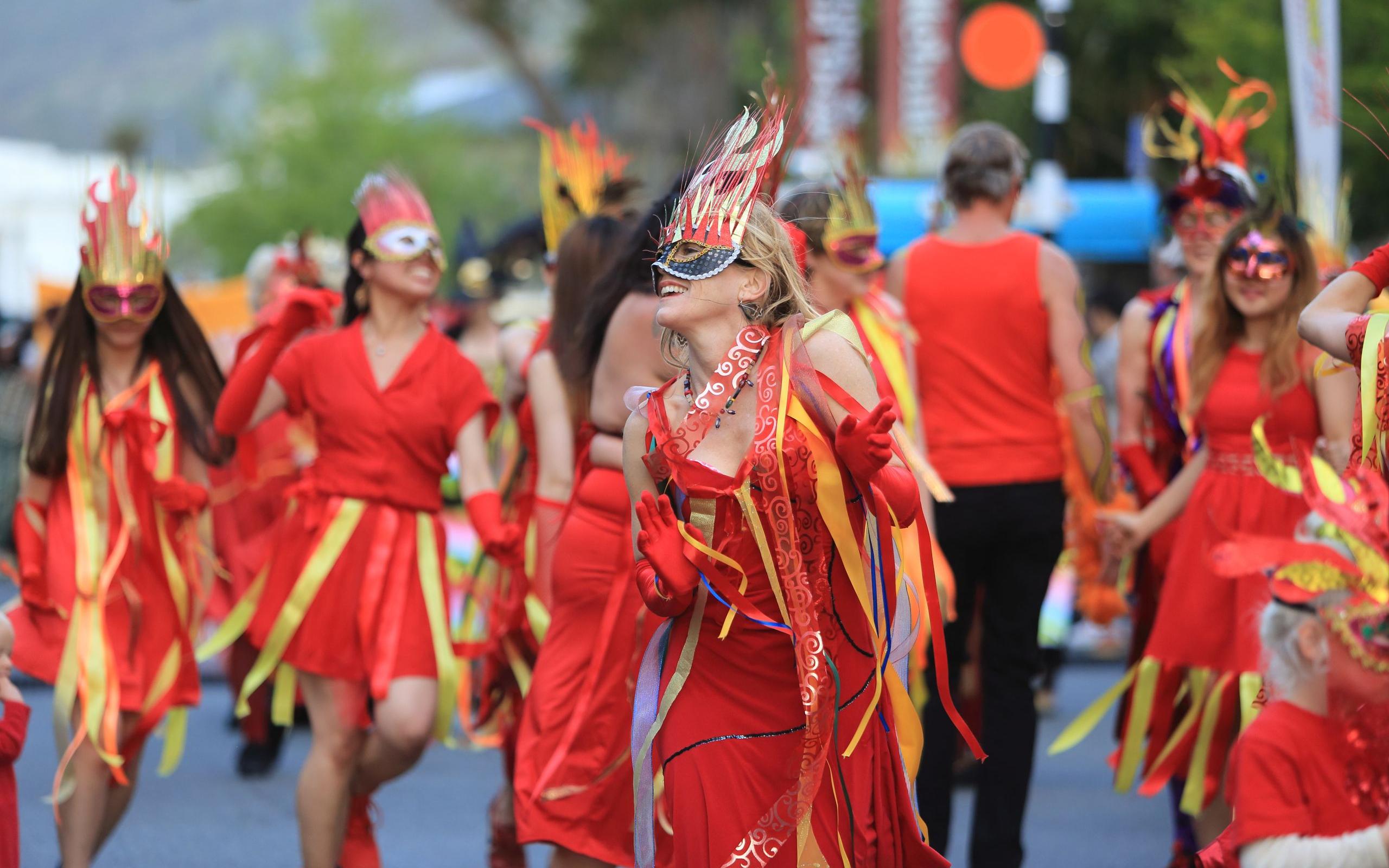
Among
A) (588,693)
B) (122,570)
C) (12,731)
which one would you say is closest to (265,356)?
(122,570)

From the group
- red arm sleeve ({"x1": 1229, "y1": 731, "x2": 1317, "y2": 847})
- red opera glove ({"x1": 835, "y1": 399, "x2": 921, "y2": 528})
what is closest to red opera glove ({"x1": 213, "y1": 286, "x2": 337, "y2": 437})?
red opera glove ({"x1": 835, "y1": 399, "x2": 921, "y2": 528})

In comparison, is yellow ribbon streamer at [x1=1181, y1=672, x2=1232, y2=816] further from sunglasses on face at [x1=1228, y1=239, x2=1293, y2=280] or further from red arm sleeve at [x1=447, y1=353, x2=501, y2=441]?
red arm sleeve at [x1=447, y1=353, x2=501, y2=441]

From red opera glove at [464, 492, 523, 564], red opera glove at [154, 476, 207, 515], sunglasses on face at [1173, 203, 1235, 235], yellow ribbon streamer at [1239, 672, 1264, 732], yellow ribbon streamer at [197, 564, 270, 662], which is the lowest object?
yellow ribbon streamer at [1239, 672, 1264, 732]

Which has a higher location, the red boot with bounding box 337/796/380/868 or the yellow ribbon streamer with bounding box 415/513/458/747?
the yellow ribbon streamer with bounding box 415/513/458/747

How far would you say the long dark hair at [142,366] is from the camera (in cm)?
561

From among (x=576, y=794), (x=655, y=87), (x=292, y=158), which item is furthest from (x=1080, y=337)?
(x=292, y=158)

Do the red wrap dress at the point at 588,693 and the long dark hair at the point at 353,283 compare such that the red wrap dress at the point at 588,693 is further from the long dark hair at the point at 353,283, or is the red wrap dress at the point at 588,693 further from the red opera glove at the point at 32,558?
the red opera glove at the point at 32,558

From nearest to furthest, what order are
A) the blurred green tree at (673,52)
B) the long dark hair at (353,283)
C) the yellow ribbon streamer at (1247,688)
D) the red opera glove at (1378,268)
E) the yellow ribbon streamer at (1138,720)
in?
1. the red opera glove at (1378,268)
2. the yellow ribbon streamer at (1247,688)
3. the yellow ribbon streamer at (1138,720)
4. the long dark hair at (353,283)
5. the blurred green tree at (673,52)

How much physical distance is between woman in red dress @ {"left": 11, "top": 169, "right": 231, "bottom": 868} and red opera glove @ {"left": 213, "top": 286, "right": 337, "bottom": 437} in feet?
0.95

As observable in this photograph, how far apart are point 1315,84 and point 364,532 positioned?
14.9ft

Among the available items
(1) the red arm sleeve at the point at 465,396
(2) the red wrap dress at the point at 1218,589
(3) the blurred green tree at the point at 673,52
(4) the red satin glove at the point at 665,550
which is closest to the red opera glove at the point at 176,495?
(1) the red arm sleeve at the point at 465,396

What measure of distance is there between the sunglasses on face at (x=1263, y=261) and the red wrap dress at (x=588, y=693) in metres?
1.99

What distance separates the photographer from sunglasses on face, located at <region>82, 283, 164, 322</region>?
566cm

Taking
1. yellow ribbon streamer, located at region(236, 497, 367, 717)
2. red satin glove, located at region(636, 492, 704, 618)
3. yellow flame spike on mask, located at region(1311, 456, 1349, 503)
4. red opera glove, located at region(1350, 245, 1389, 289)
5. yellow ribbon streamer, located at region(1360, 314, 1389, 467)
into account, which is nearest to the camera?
yellow flame spike on mask, located at region(1311, 456, 1349, 503)
